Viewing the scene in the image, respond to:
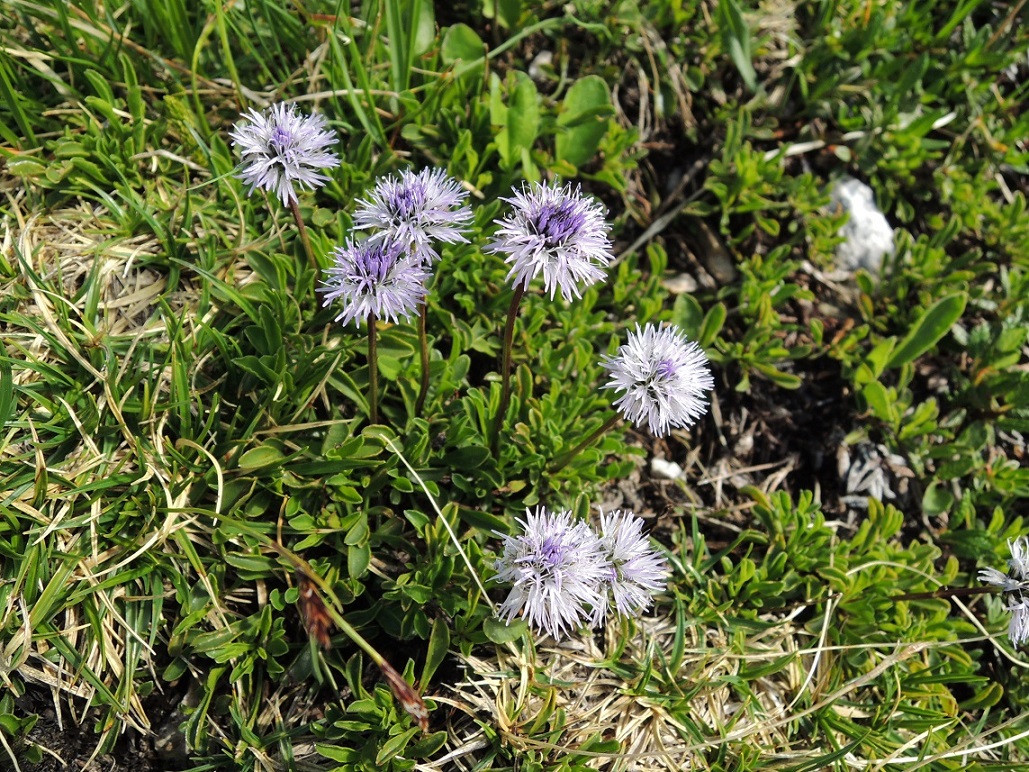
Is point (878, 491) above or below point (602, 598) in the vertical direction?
below

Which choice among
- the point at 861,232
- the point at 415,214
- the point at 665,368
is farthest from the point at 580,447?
the point at 861,232

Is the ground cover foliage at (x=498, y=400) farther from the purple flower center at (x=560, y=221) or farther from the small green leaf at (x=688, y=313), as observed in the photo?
the purple flower center at (x=560, y=221)

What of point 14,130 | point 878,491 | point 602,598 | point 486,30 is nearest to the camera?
point 602,598

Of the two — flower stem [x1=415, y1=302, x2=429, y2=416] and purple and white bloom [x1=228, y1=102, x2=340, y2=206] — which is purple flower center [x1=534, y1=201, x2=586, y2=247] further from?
purple and white bloom [x1=228, y1=102, x2=340, y2=206]

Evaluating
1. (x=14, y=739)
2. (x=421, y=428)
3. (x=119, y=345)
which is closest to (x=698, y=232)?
(x=421, y=428)

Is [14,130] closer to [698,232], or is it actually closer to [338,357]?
[338,357]

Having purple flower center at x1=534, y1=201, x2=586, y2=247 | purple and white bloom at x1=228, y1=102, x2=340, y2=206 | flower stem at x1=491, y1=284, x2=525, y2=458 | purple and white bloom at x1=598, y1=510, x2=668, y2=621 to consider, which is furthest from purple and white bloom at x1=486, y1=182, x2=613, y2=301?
purple and white bloom at x1=598, y1=510, x2=668, y2=621
